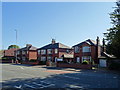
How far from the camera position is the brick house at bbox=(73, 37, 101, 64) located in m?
43.7

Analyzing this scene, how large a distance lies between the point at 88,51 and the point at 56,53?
14.0m

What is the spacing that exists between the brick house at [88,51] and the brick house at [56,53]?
761cm

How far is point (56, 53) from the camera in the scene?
54.7 meters

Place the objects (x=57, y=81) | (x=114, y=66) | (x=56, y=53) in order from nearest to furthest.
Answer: (x=57, y=81) → (x=114, y=66) → (x=56, y=53)

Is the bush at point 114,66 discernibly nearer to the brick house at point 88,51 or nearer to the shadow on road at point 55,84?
the brick house at point 88,51

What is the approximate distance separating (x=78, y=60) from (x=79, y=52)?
2528 millimetres

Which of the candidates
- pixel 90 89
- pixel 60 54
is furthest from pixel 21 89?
pixel 60 54

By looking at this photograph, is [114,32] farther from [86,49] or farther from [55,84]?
[86,49]

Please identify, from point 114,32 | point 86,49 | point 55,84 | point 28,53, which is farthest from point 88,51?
point 28,53

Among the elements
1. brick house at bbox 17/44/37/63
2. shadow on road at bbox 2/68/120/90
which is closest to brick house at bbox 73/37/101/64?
shadow on road at bbox 2/68/120/90

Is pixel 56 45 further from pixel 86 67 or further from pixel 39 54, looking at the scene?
pixel 86 67

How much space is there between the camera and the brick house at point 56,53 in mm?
54250

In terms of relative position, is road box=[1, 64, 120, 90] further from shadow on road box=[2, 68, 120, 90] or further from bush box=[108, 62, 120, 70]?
bush box=[108, 62, 120, 70]

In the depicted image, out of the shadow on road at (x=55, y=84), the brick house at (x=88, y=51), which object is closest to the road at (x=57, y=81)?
the shadow on road at (x=55, y=84)
